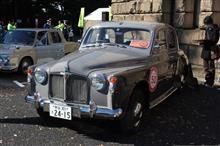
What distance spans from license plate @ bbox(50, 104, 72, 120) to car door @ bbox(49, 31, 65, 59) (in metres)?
8.06

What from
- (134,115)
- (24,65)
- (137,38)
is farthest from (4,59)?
(134,115)

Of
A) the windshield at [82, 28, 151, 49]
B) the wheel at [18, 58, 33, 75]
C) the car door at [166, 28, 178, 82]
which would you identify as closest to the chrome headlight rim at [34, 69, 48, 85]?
the windshield at [82, 28, 151, 49]

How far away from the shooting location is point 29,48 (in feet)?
45.9

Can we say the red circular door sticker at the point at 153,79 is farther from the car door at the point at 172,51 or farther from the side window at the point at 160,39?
the car door at the point at 172,51

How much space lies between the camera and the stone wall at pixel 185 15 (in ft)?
45.9

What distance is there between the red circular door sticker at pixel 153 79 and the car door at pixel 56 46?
7.51m

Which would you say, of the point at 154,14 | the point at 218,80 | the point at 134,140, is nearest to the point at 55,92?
the point at 134,140

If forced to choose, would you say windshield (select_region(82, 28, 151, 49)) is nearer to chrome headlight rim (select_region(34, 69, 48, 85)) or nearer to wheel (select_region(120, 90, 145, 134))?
wheel (select_region(120, 90, 145, 134))

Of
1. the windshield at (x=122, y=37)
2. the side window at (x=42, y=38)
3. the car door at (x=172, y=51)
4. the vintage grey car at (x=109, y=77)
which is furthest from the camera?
the side window at (x=42, y=38)

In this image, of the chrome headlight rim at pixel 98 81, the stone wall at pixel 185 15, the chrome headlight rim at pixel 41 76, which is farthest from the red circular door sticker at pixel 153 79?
the stone wall at pixel 185 15

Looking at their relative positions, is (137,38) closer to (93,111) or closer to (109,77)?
(109,77)

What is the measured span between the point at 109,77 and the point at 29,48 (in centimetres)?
789

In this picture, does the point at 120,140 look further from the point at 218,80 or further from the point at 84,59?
the point at 218,80

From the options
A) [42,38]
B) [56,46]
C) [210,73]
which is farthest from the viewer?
[56,46]
